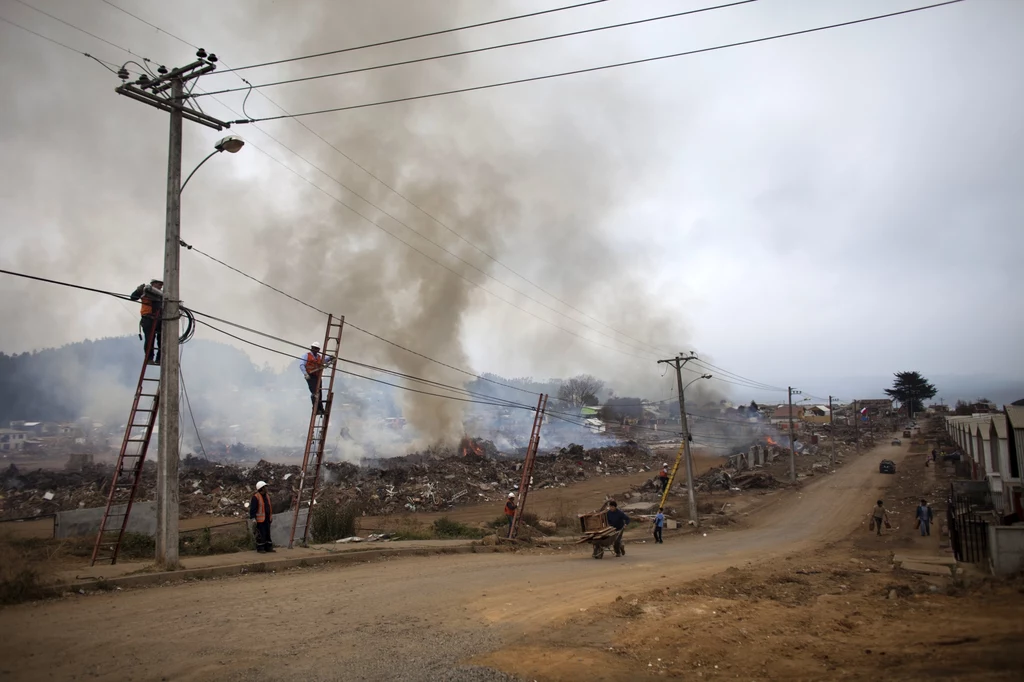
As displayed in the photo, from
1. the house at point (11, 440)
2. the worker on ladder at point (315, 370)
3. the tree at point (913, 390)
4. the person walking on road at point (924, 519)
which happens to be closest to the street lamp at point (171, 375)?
the worker on ladder at point (315, 370)

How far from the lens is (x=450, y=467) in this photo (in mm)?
36875

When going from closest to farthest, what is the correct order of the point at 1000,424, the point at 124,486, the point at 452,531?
1. the point at 124,486
2. the point at 452,531
3. the point at 1000,424

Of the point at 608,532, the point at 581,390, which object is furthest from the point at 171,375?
the point at 581,390

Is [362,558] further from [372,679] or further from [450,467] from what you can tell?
[450,467]

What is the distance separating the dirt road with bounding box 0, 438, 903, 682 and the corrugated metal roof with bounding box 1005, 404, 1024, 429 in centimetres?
1043

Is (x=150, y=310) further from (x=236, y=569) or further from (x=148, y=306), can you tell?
(x=236, y=569)

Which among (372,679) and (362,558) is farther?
(362,558)

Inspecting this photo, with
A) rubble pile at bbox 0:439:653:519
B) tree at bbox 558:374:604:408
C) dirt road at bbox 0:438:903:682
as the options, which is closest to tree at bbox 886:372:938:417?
tree at bbox 558:374:604:408

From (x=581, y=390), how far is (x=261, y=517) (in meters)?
80.6

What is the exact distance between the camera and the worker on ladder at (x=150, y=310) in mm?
11930

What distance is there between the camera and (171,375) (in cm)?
1084

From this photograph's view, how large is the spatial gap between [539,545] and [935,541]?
508 inches

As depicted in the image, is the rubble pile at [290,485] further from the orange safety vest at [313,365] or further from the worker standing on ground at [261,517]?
the worker standing on ground at [261,517]

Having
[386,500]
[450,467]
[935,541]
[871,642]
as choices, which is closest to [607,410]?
[450,467]
